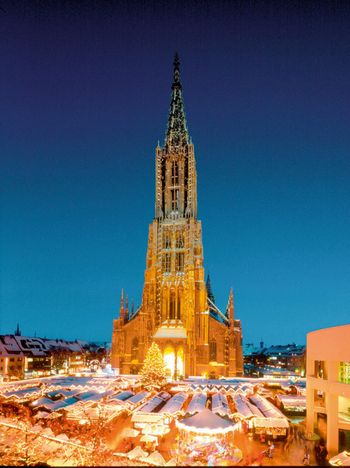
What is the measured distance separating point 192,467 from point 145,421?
688 inches

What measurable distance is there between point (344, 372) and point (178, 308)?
3755cm

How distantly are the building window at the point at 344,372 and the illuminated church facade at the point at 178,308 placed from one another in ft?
108

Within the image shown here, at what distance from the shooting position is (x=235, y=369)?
191 feet

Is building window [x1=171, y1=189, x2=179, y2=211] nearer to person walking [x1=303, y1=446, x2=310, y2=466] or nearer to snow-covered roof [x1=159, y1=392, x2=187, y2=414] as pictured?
snow-covered roof [x1=159, y1=392, x2=187, y2=414]

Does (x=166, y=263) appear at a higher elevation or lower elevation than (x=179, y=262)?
lower

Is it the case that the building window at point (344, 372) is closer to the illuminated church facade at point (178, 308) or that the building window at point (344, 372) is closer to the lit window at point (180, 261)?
the illuminated church facade at point (178, 308)

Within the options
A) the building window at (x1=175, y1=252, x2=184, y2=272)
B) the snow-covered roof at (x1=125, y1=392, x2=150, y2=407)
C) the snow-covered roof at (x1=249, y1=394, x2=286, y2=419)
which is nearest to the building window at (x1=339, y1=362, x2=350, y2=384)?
the snow-covered roof at (x1=249, y1=394, x2=286, y2=419)

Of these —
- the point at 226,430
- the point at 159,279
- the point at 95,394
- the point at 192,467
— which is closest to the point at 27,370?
the point at 159,279

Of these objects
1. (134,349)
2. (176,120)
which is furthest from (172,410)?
(176,120)

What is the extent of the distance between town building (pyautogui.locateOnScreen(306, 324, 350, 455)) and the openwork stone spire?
48249mm

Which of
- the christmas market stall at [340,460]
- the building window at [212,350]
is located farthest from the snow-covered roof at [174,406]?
the building window at [212,350]

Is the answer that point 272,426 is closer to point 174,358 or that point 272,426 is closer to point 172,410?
point 172,410

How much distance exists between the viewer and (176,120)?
7219 centimetres

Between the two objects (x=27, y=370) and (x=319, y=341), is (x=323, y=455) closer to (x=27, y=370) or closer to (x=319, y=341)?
(x=319, y=341)
